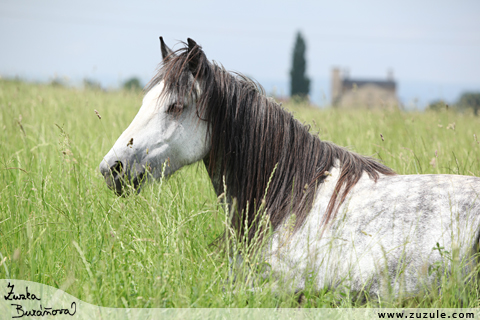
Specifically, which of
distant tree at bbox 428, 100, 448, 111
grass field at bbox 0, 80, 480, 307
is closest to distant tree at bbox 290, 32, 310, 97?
distant tree at bbox 428, 100, 448, 111

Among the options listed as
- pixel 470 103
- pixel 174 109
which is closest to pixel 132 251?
pixel 174 109

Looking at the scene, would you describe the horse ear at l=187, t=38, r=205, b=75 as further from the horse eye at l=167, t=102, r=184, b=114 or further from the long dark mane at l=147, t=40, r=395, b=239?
the horse eye at l=167, t=102, r=184, b=114

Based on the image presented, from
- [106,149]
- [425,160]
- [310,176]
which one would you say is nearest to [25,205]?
[106,149]

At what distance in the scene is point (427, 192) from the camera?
2.01m

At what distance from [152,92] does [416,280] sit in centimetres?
195

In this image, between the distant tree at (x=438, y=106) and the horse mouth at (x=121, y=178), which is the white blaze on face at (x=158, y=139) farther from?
the distant tree at (x=438, y=106)

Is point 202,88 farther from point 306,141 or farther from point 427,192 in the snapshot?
point 427,192

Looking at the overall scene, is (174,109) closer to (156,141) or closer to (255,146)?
(156,141)

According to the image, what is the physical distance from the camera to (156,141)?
2.18 metres

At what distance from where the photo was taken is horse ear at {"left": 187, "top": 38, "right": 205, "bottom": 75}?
2.16m

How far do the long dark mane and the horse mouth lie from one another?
489mm

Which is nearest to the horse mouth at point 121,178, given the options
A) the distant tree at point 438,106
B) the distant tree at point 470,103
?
the distant tree at point 438,106

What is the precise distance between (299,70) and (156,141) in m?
43.5

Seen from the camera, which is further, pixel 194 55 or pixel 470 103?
pixel 470 103
